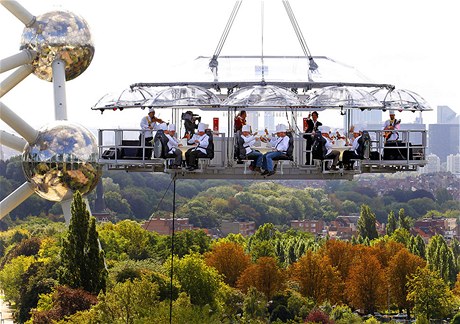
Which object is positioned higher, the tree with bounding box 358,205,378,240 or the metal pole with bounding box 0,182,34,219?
the metal pole with bounding box 0,182,34,219

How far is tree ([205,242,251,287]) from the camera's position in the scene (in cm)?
8725

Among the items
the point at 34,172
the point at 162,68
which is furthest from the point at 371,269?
the point at 162,68

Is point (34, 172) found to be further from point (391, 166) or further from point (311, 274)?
point (311, 274)

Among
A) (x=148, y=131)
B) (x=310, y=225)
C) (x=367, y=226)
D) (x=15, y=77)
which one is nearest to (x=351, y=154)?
(x=148, y=131)

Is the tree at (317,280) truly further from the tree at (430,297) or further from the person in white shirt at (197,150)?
the person in white shirt at (197,150)

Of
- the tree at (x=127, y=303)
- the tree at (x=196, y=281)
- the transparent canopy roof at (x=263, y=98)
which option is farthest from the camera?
the tree at (x=196, y=281)

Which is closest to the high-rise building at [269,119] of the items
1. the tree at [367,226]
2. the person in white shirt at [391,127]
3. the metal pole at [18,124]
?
the person in white shirt at [391,127]

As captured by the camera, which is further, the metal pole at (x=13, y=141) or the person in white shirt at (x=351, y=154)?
the metal pole at (x=13, y=141)

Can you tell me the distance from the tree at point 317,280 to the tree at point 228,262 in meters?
3.78

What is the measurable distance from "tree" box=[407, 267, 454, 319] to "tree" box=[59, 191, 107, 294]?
26.3m

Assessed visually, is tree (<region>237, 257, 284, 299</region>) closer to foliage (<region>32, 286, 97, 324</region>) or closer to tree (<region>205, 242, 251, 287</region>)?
tree (<region>205, 242, 251, 287</region>)

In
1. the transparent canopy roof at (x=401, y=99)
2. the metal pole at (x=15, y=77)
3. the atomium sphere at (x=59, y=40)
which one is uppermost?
the atomium sphere at (x=59, y=40)

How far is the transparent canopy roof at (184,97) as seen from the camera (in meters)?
31.2

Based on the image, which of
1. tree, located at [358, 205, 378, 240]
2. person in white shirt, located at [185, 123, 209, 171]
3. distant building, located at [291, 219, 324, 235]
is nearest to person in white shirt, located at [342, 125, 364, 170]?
person in white shirt, located at [185, 123, 209, 171]
